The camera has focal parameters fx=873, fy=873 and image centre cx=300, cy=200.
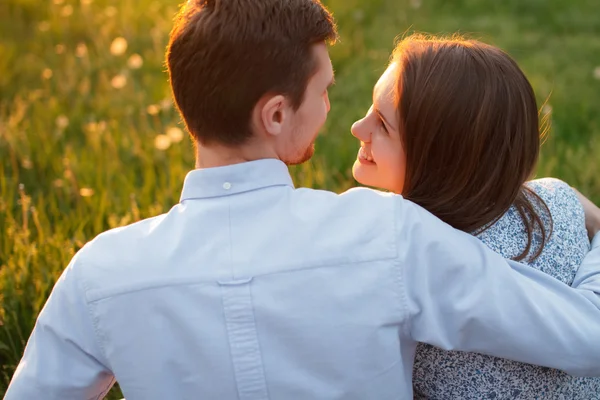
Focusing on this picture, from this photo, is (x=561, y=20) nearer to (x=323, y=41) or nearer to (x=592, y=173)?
(x=592, y=173)

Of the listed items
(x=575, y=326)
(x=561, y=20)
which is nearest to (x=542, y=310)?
(x=575, y=326)

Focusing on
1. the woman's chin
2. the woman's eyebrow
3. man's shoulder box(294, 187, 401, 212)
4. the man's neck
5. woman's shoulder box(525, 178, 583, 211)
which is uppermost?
the man's neck

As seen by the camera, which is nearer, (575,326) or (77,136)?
(575,326)

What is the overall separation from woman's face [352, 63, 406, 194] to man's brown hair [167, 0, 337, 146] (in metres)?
0.34

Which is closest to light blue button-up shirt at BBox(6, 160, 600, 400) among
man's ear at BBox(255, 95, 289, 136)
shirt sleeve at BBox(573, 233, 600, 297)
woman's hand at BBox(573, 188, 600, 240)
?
man's ear at BBox(255, 95, 289, 136)

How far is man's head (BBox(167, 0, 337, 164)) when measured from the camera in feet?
5.98

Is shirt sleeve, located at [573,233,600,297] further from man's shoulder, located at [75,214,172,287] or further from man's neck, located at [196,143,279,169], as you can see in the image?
man's shoulder, located at [75,214,172,287]

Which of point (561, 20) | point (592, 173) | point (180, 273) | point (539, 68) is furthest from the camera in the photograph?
point (561, 20)

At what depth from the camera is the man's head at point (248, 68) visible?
71.8 inches

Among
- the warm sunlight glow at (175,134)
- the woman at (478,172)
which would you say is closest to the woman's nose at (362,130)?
the woman at (478,172)

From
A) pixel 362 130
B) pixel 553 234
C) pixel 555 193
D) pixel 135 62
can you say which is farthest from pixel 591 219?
pixel 135 62

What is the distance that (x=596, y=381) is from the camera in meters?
2.25

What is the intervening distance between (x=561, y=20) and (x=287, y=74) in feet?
14.1

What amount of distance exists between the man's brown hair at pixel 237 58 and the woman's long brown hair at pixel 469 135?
33cm
